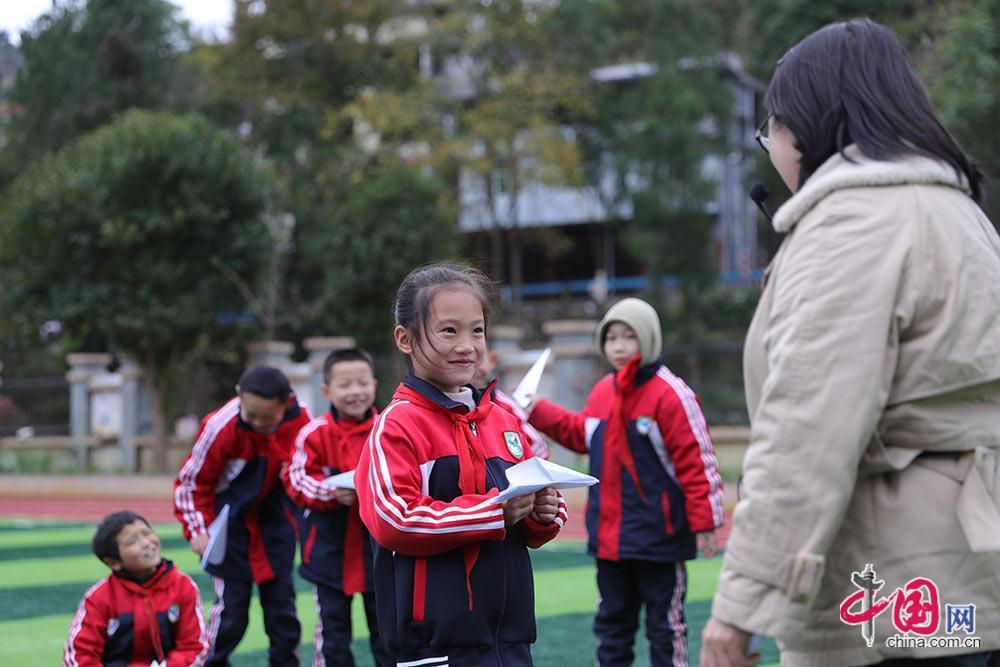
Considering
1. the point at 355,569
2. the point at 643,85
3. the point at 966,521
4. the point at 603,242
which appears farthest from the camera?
the point at 603,242

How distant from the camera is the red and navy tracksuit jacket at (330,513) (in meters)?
5.80

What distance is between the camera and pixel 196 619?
18.1ft

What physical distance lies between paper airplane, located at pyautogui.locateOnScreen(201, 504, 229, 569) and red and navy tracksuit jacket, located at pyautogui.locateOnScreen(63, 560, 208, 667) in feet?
1.11

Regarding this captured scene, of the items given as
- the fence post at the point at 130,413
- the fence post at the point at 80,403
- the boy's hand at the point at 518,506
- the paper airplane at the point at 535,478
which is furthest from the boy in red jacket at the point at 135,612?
the fence post at the point at 80,403

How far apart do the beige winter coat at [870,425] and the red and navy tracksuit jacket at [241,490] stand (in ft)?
13.2

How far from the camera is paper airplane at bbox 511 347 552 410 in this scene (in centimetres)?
480

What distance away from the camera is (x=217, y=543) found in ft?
19.3

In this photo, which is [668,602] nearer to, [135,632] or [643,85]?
[135,632]

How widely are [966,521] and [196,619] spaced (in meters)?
3.89

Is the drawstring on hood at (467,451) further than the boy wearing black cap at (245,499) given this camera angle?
No

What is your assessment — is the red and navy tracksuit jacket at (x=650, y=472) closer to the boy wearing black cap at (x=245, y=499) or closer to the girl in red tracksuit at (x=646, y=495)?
the girl in red tracksuit at (x=646, y=495)

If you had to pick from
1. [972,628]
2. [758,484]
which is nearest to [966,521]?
[972,628]

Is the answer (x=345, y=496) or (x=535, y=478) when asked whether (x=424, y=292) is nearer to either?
(x=535, y=478)

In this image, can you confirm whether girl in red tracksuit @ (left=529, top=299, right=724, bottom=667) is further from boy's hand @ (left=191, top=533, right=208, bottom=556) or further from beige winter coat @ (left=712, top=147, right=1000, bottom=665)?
beige winter coat @ (left=712, top=147, right=1000, bottom=665)
